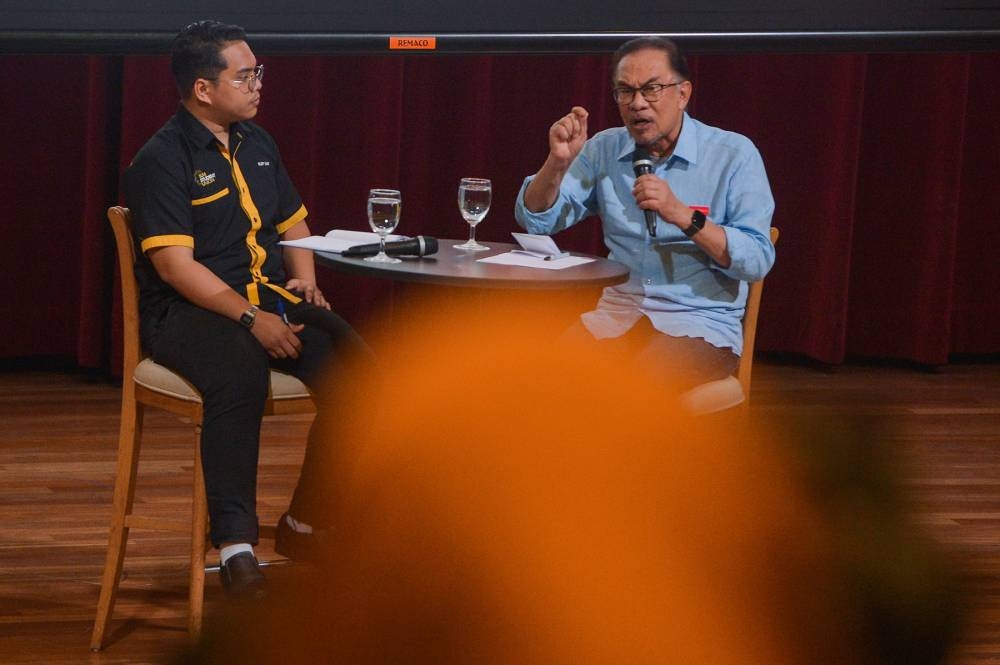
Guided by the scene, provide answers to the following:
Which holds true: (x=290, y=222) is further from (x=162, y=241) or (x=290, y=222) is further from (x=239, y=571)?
(x=239, y=571)

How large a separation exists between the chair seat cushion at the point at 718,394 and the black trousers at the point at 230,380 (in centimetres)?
59

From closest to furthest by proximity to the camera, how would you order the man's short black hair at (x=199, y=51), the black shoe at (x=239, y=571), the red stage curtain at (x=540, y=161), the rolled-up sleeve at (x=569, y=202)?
the black shoe at (x=239, y=571)
the man's short black hair at (x=199, y=51)
the rolled-up sleeve at (x=569, y=202)
the red stage curtain at (x=540, y=161)

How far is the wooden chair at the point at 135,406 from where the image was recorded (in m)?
2.13

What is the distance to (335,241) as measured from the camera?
234 cm

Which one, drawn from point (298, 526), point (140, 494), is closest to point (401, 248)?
point (298, 526)

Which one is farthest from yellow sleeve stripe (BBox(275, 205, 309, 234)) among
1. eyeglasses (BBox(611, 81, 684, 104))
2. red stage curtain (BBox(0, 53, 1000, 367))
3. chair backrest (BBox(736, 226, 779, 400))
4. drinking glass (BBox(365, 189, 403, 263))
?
red stage curtain (BBox(0, 53, 1000, 367))

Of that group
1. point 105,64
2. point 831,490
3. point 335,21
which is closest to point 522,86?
point 105,64

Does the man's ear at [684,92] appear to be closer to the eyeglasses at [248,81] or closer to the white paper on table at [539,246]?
the white paper on table at [539,246]

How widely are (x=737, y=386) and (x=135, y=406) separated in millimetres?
1124

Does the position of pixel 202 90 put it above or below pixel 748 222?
above

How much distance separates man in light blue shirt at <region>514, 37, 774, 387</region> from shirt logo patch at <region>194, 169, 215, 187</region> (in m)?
0.65

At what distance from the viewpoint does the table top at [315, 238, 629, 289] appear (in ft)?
6.68

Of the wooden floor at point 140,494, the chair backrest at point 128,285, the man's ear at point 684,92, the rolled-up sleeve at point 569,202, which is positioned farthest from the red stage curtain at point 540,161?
the chair backrest at point 128,285

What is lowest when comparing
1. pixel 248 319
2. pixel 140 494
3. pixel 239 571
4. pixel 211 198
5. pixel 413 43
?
pixel 140 494
